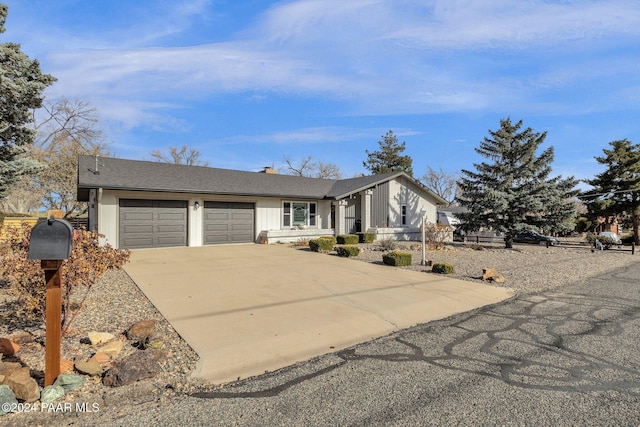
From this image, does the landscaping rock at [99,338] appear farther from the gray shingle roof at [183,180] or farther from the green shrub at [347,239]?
the green shrub at [347,239]

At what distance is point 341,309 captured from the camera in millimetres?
6055

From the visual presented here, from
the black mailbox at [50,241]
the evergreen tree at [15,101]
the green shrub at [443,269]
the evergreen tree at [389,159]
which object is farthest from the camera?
the evergreen tree at [389,159]

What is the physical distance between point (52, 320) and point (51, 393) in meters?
0.64

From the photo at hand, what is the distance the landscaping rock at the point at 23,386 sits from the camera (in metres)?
2.98

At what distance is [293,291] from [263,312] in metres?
1.60

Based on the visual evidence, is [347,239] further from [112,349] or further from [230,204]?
[112,349]

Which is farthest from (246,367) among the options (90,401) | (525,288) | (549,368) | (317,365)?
(525,288)

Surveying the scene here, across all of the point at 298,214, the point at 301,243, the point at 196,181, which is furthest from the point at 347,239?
the point at 196,181

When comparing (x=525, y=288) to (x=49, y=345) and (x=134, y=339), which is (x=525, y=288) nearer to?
(x=134, y=339)

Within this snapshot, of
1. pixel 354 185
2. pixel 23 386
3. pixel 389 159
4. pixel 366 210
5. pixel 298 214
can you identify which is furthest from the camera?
pixel 389 159

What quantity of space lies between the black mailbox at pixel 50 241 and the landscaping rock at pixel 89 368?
118 cm

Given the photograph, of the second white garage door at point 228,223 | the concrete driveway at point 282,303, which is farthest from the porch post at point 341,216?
the concrete driveway at point 282,303

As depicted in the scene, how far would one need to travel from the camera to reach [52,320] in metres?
3.23

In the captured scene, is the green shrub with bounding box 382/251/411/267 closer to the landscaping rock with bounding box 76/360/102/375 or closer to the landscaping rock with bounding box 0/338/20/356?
the landscaping rock with bounding box 76/360/102/375
